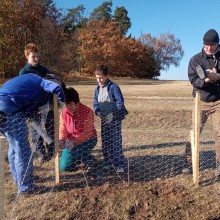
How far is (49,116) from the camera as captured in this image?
15.2 feet

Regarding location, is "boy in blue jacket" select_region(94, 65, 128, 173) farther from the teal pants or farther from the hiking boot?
the hiking boot

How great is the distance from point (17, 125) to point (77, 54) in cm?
3536

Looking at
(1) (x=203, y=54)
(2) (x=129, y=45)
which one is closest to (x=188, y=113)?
(1) (x=203, y=54)

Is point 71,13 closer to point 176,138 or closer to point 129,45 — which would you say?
point 129,45

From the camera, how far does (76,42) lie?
38500 millimetres

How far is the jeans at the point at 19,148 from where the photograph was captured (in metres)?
3.55

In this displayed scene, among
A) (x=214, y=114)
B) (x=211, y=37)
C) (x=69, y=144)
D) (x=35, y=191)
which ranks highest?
(x=211, y=37)

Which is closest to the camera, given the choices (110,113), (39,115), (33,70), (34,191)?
(34,191)

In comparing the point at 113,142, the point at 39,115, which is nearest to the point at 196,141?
the point at 113,142

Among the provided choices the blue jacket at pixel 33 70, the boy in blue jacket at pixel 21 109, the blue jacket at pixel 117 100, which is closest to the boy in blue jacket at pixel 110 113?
the blue jacket at pixel 117 100

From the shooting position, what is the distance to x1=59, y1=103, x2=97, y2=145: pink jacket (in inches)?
172

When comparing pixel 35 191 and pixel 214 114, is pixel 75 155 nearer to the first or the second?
pixel 35 191

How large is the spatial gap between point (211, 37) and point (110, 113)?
4.97 ft

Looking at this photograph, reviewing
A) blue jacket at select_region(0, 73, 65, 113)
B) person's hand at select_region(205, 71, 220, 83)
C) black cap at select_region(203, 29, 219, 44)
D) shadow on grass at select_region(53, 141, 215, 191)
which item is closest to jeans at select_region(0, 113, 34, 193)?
blue jacket at select_region(0, 73, 65, 113)
